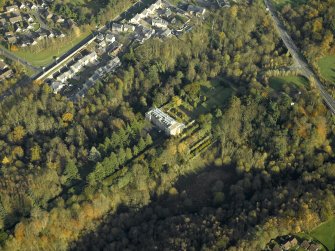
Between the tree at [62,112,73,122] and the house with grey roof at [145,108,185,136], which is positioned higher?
the house with grey roof at [145,108,185,136]

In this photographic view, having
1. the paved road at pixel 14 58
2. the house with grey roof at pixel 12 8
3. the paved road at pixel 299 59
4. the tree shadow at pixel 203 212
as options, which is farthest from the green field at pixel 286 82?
the house with grey roof at pixel 12 8

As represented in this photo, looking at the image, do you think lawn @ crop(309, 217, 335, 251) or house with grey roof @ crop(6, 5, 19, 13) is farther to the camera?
house with grey roof @ crop(6, 5, 19, 13)

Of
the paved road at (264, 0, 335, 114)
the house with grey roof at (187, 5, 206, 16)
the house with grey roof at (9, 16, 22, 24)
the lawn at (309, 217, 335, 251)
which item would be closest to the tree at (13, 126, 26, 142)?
the house with grey roof at (9, 16, 22, 24)

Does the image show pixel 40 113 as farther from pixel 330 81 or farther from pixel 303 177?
pixel 330 81

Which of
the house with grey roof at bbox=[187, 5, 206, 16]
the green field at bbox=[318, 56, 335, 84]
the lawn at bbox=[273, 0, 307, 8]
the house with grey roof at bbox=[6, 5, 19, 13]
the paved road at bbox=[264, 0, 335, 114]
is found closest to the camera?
the paved road at bbox=[264, 0, 335, 114]

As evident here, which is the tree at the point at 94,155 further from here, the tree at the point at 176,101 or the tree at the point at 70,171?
the tree at the point at 176,101

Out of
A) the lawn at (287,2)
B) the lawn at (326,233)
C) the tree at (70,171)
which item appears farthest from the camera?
the lawn at (287,2)

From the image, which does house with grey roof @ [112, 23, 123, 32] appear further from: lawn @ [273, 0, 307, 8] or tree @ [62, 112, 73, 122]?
lawn @ [273, 0, 307, 8]
